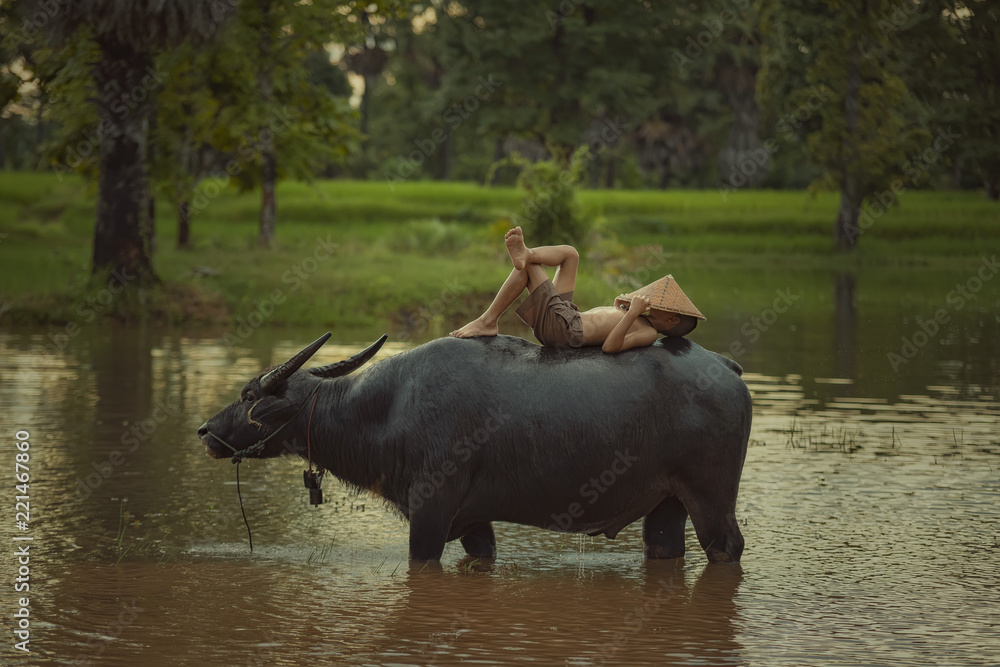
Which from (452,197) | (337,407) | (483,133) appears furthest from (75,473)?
(483,133)

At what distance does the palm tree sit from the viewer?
21891 mm

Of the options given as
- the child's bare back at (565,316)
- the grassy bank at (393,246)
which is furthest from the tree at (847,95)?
the child's bare back at (565,316)

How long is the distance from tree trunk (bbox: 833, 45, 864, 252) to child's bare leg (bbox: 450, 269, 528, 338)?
36.5 m

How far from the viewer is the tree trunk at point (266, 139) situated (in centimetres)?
2752

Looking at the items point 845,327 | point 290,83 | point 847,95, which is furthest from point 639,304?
point 847,95

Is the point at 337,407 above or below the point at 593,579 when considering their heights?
above

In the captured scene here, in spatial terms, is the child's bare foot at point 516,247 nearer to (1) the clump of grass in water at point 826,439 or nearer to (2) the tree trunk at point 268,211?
(1) the clump of grass in water at point 826,439

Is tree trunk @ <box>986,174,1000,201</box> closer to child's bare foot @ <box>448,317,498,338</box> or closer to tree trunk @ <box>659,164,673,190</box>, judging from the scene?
tree trunk @ <box>659,164,673,190</box>

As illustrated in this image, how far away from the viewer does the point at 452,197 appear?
5356 centimetres

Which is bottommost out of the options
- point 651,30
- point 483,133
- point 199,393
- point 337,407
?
point 199,393

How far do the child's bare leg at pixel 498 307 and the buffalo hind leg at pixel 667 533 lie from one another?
62.0 inches

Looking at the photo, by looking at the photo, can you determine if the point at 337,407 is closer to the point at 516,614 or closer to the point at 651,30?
the point at 516,614

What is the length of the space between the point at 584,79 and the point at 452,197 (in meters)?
10.8

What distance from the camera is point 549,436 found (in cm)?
786
